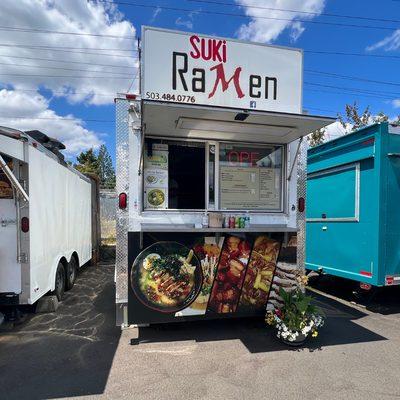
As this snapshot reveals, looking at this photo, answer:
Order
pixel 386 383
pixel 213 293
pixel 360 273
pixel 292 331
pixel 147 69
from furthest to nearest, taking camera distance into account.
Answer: pixel 360 273 < pixel 213 293 < pixel 292 331 < pixel 147 69 < pixel 386 383

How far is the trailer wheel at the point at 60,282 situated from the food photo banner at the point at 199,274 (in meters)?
2.12

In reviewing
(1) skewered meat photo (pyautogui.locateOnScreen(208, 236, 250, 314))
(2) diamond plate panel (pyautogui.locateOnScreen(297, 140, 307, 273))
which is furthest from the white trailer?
(2) diamond plate panel (pyautogui.locateOnScreen(297, 140, 307, 273))

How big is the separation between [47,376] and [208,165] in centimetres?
292

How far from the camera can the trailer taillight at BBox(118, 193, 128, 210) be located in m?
3.98

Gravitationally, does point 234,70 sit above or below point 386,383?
above

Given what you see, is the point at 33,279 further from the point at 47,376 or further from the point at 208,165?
the point at 208,165

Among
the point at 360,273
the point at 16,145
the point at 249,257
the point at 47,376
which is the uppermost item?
the point at 16,145

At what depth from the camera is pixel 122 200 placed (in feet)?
13.1

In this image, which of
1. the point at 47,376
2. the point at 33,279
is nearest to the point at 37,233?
the point at 33,279

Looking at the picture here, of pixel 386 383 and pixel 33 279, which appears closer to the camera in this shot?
pixel 386 383

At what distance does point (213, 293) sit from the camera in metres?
4.24

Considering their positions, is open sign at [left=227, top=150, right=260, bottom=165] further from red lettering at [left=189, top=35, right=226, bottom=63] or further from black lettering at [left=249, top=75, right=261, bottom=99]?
red lettering at [left=189, top=35, right=226, bottom=63]

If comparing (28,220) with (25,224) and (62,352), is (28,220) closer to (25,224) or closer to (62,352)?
(25,224)

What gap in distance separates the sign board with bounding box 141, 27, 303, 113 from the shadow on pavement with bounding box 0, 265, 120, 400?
2909 millimetres
